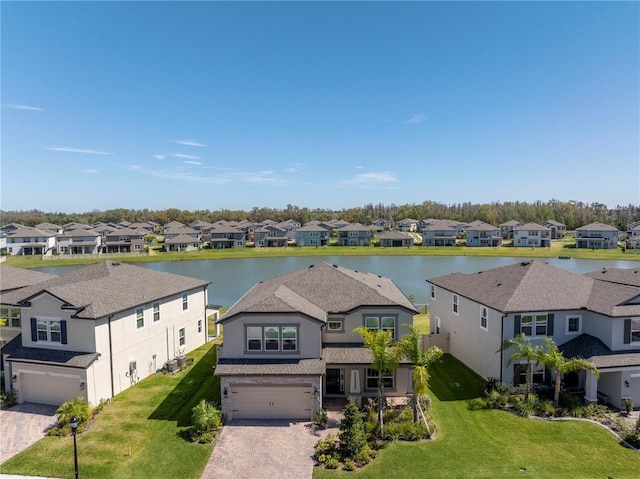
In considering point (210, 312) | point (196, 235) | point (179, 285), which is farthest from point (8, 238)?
point (179, 285)

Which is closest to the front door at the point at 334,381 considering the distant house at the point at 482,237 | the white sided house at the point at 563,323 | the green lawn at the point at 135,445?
the green lawn at the point at 135,445

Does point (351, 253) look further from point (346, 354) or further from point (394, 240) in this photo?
point (346, 354)

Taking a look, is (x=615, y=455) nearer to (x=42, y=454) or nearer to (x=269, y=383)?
(x=269, y=383)

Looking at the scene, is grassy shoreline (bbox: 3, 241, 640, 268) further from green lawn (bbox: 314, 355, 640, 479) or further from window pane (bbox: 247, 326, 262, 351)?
green lawn (bbox: 314, 355, 640, 479)

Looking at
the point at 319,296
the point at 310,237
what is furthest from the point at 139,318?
the point at 310,237

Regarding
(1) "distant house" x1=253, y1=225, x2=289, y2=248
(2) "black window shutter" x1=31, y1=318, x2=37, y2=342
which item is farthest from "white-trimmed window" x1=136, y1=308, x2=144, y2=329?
(1) "distant house" x1=253, y1=225, x2=289, y2=248

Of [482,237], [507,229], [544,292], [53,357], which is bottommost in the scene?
[53,357]

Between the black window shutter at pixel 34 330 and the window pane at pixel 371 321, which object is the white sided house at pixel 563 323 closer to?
the window pane at pixel 371 321
